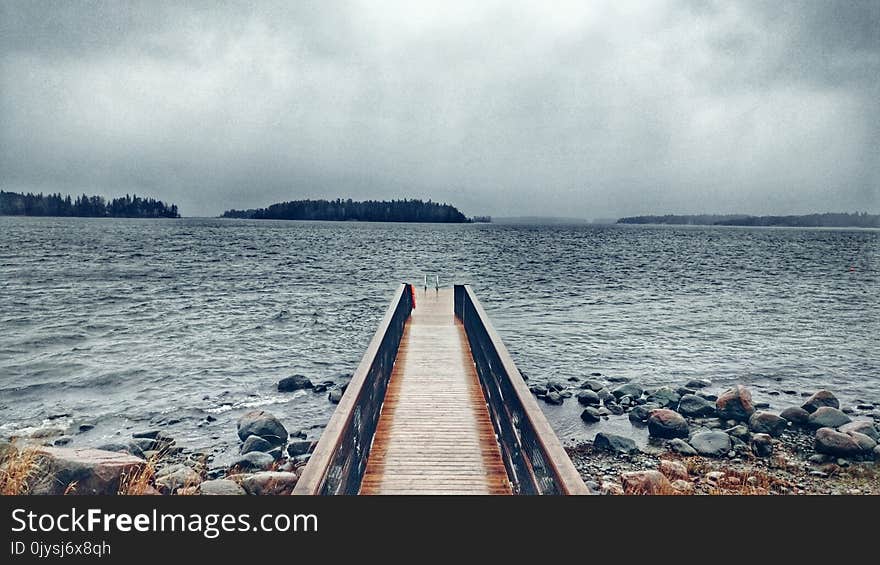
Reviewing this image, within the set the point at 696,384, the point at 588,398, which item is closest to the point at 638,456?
the point at 588,398

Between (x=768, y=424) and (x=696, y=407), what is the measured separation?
1.70m

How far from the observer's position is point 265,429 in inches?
474

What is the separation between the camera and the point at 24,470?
6.99 meters

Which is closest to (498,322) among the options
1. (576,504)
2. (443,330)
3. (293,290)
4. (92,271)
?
(443,330)

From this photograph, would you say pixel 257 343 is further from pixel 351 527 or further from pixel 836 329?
pixel 836 329

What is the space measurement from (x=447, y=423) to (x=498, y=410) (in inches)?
34.8

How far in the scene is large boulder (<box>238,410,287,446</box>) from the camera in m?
11.9

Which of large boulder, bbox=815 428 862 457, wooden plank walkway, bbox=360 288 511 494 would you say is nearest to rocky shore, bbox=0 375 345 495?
wooden plank walkway, bbox=360 288 511 494

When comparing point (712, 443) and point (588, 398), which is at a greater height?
point (712, 443)

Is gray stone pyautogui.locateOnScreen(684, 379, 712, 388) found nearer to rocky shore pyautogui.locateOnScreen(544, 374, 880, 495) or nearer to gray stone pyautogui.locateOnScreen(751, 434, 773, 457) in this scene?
rocky shore pyautogui.locateOnScreen(544, 374, 880, 495)

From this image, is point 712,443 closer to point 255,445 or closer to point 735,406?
point 735,406

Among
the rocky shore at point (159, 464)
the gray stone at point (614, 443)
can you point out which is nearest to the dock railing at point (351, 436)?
the rocky shore at point (159, 464)

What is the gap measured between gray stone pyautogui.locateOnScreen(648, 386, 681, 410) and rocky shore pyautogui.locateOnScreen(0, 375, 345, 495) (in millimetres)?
8999

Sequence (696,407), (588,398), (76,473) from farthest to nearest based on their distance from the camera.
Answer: (588,398) → (696,407) → (76,473)
